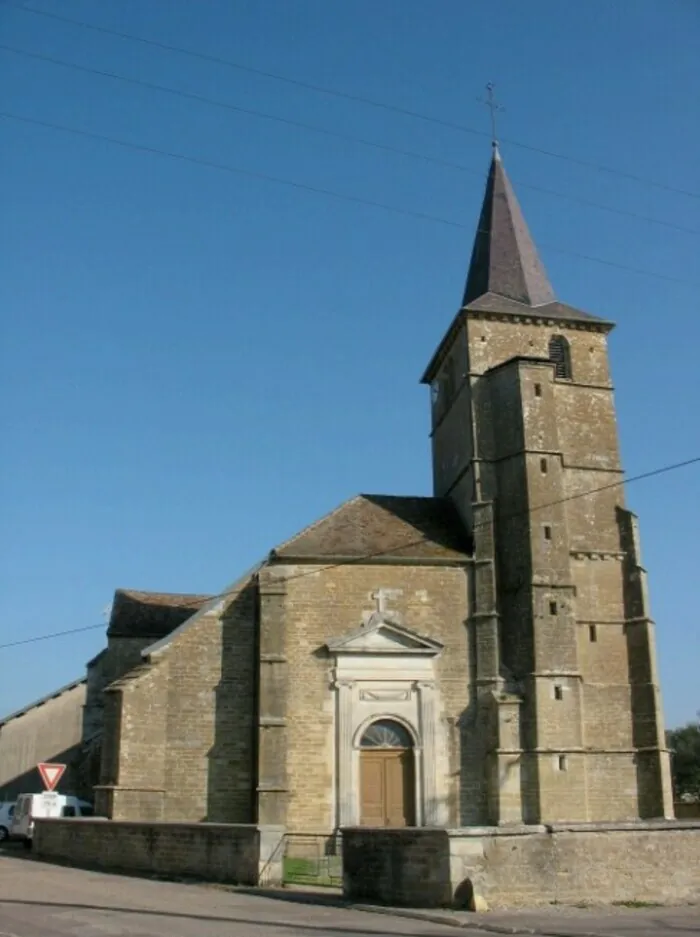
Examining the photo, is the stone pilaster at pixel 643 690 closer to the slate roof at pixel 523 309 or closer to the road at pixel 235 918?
the slate roof at pixel 523 309

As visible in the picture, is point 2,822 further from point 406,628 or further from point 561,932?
point 561,932

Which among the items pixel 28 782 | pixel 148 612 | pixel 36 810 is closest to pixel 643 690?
pixel 36 810

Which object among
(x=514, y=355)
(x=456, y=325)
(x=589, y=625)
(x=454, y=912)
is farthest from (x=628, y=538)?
(x=454, y=912)

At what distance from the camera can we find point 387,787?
23.6 m

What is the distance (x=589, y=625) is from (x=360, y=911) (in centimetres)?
1335

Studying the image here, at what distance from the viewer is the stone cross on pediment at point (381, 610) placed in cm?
2466

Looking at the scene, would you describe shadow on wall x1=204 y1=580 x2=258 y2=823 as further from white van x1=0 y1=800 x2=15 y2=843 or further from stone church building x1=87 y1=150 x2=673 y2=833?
white van x1=0 y1=800 x2=15 y2=843

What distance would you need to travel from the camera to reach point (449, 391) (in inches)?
1219

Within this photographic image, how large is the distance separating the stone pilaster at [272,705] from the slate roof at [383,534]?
4.26 ft

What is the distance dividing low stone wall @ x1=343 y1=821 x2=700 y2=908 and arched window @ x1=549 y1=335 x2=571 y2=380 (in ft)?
54.9

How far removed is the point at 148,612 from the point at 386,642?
43.4ft

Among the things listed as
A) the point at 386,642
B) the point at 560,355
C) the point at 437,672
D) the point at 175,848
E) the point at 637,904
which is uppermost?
the point at 560,355

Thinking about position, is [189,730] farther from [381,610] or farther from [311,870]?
[311,870]

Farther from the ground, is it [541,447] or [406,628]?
[541,447]
